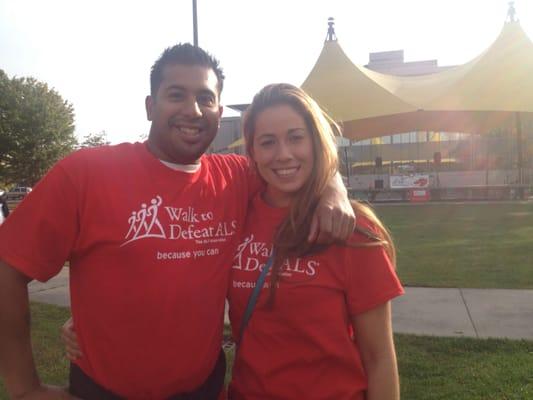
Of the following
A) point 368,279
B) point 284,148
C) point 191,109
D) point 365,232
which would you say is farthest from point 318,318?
point 191,109

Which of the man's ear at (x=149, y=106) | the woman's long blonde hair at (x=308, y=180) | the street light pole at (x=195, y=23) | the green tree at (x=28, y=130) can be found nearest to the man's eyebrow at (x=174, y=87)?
the man's ear at (x=149, y=106)

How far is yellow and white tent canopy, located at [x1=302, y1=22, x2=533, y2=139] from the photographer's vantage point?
19.2 metres

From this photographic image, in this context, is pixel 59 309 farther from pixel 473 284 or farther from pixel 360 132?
pixel 360 132

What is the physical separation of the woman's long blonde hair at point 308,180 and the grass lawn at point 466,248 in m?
5.48

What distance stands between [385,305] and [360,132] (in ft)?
89.0

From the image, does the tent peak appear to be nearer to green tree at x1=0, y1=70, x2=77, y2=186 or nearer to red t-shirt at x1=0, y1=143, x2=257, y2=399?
red t-shirt at x1=0, y1=143, x2=257, y2=399

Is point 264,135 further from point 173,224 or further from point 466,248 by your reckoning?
point 466,248

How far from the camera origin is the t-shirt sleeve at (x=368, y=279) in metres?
1.93

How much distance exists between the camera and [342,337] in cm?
197

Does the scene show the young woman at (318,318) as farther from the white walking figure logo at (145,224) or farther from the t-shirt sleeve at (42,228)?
the t-shirt sleeve at (42,228)

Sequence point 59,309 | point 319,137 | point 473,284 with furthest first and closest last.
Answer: point 473,284 → point 59,309 → point 319,137

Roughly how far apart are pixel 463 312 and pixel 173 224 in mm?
4705

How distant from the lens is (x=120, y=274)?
6.32ft

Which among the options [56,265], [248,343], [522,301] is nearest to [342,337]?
[248,343]
